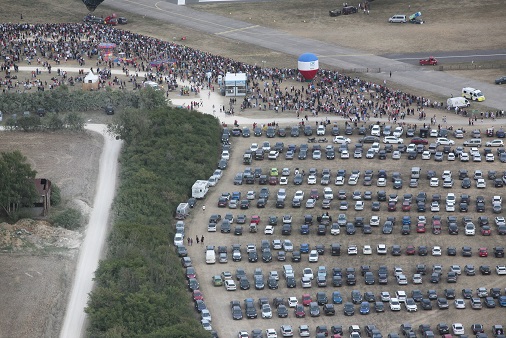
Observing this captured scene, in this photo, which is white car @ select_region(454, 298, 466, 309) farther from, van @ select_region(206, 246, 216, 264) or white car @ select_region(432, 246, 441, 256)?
van @ select_region(206, 246, 216, 264)

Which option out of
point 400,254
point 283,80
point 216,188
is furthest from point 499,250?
point 283,80

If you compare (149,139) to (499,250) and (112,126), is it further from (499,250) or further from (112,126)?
(499,250)

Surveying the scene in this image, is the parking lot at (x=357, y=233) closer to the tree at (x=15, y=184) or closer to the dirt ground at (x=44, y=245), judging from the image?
the dirt ground at (x=44, y=245)

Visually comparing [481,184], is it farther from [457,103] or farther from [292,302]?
[292,302]

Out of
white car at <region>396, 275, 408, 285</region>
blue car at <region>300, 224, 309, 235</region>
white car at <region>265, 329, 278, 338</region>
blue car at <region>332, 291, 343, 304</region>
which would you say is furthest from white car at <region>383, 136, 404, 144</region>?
white car at <region>265, 329, 278, 338</region>

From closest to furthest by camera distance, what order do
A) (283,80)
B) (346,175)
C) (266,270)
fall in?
(266,270), (346,175), (283,80)

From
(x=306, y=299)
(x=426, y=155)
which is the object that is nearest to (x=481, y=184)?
(x=426, y=155)
